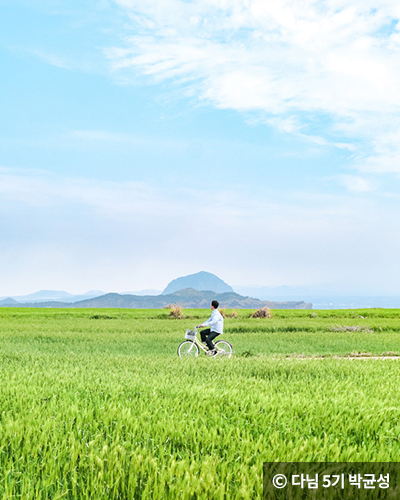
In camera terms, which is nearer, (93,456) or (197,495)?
(197,495)

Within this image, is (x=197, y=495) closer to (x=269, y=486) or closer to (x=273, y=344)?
(x=269, y=486)

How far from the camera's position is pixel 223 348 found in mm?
18250

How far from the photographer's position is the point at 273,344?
2527 cm

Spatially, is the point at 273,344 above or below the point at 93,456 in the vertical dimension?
below

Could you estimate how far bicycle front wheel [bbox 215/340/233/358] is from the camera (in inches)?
711

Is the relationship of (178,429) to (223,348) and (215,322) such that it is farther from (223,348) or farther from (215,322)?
(223,348)

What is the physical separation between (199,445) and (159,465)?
885 millimetres

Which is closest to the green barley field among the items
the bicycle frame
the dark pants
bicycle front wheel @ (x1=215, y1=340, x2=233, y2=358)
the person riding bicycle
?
the person riding bicycle

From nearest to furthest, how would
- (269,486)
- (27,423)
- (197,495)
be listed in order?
1. (197,495)
2. (269,486)
3. (27,423)

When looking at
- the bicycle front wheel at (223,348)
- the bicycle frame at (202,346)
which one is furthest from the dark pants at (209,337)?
the bicycle front wheel at (223,348)

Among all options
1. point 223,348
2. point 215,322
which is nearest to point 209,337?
point 215,322

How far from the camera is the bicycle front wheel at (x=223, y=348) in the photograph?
59.3ft

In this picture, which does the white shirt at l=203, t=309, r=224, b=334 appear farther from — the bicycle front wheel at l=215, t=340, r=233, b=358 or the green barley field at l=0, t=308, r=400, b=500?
the green barley field at l=0, t=308, r=400, b=500

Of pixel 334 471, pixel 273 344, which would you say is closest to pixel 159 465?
pixel 334 471
